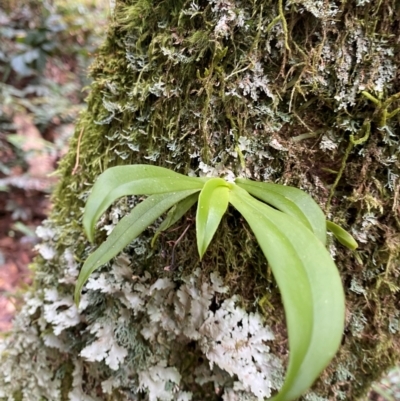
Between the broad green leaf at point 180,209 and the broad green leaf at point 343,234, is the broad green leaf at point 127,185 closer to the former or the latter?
the broad green leaf at point 180,209

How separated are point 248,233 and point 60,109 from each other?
247 centimetres

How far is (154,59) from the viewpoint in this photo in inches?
31.3

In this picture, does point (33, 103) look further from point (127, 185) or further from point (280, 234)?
point (280, 234)

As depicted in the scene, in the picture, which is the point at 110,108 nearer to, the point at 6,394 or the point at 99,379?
the point at 99,379

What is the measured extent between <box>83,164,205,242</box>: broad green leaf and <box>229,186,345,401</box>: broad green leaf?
15 cm

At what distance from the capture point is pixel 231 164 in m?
0.75

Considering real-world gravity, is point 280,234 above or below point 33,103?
above

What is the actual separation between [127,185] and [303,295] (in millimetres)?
300

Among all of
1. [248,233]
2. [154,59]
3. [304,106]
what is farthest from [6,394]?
[304,106]

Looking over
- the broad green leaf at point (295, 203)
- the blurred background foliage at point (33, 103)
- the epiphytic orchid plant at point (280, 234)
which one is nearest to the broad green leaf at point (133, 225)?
the epiphytic orchid plant at point (280, 234)

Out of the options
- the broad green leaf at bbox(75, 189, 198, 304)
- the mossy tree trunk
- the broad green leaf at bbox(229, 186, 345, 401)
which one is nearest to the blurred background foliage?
the mossy tree trunk

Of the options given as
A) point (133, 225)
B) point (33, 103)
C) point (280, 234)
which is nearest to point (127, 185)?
point (133, 225)

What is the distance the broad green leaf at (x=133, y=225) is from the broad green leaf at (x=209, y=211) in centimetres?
5

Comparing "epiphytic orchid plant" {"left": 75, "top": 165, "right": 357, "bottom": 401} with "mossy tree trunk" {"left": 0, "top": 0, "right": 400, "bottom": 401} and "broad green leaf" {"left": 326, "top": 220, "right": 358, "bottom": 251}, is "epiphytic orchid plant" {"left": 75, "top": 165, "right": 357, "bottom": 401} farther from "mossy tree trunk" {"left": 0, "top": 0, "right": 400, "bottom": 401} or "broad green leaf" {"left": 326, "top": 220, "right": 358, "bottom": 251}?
"mossy tree trunk" {"left": 0, "top": 0, "right": 400, "bottom": 401}
